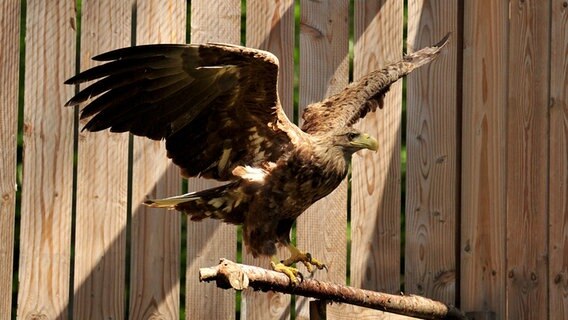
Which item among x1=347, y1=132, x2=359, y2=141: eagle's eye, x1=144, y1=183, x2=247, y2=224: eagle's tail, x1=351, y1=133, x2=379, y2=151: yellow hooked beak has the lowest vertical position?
x1=144, y1=183, x2=247, y2=224: eagle's tail

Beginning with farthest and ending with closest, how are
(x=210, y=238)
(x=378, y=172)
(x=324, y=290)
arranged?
(x=378, y=172) < (x=210, y=238) < (x=324, y=290)

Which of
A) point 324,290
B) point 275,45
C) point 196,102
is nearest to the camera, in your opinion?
point 324,290

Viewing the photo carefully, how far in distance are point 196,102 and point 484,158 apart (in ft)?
4.56

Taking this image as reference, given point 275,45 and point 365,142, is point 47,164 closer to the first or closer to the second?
point 275,45

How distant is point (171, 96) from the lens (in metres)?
5.19

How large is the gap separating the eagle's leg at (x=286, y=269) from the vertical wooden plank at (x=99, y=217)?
659mm

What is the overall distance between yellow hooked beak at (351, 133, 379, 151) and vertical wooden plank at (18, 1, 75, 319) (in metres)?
1.20

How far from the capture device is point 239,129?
539 centimetres

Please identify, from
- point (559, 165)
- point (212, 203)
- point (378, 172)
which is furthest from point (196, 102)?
point (559, 165)

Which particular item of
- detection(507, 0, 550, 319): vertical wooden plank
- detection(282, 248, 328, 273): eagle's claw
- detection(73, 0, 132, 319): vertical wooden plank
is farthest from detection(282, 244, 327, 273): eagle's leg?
detection(507, 0, 550, 319): vertical wooden plank

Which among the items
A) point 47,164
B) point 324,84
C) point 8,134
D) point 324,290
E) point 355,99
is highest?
point 324,84

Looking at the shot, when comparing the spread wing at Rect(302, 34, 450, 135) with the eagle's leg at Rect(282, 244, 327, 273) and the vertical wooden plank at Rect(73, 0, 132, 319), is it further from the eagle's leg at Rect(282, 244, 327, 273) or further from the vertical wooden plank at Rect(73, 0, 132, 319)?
the vertical wooden plank at Rect(73, 0, 132, 319)

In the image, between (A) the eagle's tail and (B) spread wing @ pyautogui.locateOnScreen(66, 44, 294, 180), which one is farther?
(A) the eagle's tail

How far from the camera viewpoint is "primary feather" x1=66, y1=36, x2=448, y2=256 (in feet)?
16.6
